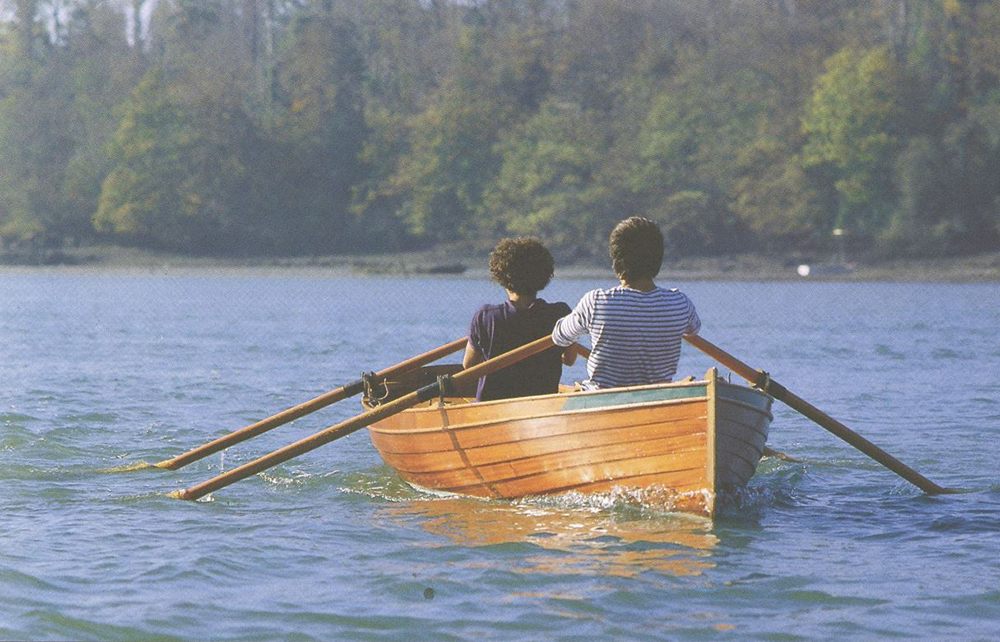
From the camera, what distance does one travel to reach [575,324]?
9.20 metres

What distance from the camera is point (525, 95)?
313ft

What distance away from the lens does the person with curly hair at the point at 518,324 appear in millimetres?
9781

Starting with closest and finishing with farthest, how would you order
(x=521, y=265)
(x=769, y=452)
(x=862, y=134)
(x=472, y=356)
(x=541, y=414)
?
(x=541, y=414), (x=521, y=265), (x=472, y=356), (x=769, y=452), (x=862, y=134)

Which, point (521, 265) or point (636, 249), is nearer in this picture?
point (636, 249)

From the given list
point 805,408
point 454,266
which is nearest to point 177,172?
point 454,266

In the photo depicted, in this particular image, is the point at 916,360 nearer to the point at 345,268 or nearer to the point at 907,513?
the point at 907,513

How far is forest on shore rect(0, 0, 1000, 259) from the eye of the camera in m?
78.0

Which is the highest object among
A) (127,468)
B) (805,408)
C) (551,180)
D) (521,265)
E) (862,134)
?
(862,134)

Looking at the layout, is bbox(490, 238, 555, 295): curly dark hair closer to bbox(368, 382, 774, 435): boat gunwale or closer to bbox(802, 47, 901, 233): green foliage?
bbox(368, 382, 774, 435): boat gunwale

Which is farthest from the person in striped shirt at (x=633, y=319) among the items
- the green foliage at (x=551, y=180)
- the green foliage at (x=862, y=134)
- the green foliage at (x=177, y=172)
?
the green foliage at (x=177, y=172)

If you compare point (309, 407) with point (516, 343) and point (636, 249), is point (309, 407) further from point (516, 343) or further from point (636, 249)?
point (636, 249)

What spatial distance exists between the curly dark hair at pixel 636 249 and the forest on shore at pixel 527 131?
68233 mm

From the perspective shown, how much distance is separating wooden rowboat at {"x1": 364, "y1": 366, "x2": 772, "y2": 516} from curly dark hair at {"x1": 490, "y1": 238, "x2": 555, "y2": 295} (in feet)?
2.52

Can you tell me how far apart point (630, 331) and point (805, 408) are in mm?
1534
